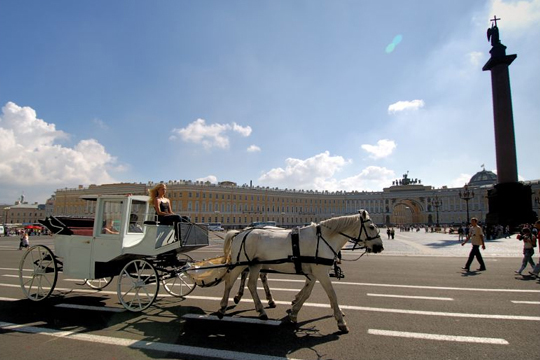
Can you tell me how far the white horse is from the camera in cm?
526

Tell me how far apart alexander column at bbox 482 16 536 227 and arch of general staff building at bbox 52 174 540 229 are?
2264 inches

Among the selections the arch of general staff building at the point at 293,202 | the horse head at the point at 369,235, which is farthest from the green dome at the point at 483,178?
the horse head at the point at 369,235

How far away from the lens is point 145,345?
172 inches

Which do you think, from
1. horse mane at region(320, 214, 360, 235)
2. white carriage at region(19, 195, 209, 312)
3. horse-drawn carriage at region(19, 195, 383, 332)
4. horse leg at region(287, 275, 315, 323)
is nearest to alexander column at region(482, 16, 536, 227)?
horse-drawn carriage at region(19, 195, 383, 332)

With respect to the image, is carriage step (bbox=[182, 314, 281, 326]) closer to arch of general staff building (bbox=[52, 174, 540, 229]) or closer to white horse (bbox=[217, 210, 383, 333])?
white horse (bbox=[217, 210, 383, 333])

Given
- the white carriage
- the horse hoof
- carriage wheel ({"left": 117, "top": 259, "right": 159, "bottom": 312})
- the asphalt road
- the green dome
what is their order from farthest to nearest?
the green dome < the white carriage < carriage wheel ({"left": 117, "top": 259, "right": 159, "bottom": 312}) < the horse hoof < the asphalt road

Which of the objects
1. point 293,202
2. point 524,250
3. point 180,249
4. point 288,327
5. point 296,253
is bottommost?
point 288,327

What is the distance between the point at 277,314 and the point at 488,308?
4179 millimetres

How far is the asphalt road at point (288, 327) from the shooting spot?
411cm

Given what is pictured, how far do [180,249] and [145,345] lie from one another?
2.34m

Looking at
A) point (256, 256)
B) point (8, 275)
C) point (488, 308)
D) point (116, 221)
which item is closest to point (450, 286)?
point (488, 308)

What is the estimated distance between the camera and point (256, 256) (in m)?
5.71

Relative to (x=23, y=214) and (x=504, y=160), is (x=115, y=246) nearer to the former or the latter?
(x=504, y=160)

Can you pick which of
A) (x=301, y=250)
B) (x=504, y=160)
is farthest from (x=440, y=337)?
(x=504, y=160)
